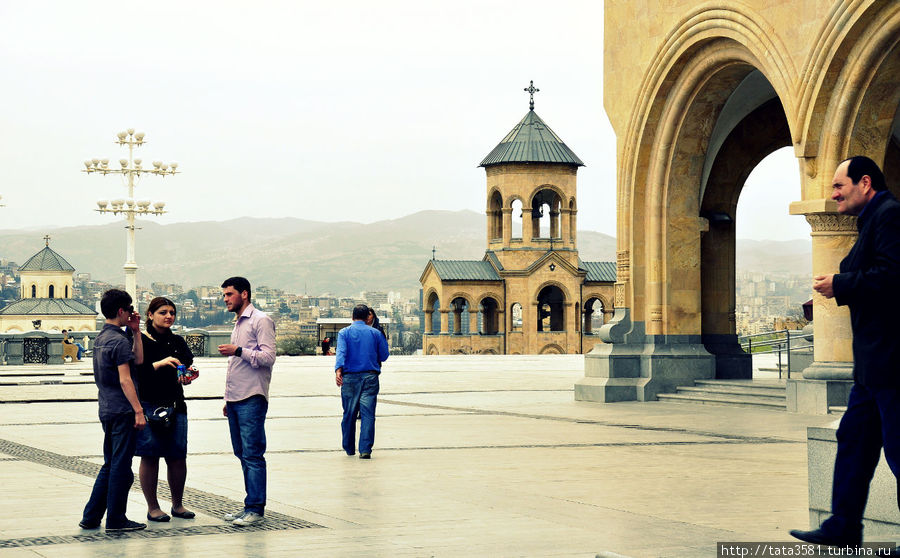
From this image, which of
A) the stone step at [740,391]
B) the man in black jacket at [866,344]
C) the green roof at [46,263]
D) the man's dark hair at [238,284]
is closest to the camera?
the man in black jacket at [866,344]

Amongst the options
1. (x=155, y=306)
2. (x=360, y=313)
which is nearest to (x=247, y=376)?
(x=155, y=306)

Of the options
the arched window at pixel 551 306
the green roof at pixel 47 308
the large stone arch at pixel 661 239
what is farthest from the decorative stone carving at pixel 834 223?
the green roof at pixel 47 308

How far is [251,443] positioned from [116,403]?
38.6 inches

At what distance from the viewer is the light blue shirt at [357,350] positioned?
13203mm

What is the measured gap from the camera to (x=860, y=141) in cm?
Result: 1716

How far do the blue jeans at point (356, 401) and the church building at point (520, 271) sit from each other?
69.1 metres

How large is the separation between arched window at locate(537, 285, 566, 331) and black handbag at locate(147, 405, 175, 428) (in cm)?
7961

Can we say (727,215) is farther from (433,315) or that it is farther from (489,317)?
(433,315)

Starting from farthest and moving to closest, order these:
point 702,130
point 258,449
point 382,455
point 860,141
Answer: point 702,130, point 860,141, point 382,455, point 258,449

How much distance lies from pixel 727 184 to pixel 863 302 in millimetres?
17371

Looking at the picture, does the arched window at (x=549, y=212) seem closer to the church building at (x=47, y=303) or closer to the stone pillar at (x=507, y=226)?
the stone pillar at (x=507, y=226)

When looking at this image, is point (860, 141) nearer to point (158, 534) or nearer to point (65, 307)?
point (158, 534)

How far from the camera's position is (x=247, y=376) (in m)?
8.89

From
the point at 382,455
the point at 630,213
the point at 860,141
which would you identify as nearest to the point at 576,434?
the point at 382,455
